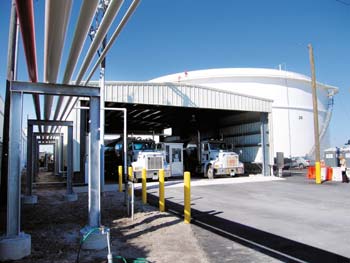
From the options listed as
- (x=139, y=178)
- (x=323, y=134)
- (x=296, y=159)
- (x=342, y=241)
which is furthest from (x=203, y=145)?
(x=323, y=134)

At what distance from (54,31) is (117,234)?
4.47 metres

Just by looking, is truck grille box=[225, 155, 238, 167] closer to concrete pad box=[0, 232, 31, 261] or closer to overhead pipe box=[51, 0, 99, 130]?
overhead pipe box=[51, 0, 99, 130]

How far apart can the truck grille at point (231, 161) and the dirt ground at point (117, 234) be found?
13839mm

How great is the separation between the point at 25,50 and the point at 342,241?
7.07 m

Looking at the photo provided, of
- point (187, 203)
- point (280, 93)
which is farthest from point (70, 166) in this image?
point (280, 93)

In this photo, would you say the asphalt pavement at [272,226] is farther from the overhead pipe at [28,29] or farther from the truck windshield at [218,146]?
the truck windshield at [218,146]

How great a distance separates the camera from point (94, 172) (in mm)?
6707

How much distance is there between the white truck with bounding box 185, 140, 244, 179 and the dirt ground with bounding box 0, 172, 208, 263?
13545 millimetres

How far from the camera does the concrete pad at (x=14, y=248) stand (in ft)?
18.6

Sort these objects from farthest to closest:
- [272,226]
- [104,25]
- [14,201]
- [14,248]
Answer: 1. [272,226]
2. [14,201]
3. [14,248]
4. [104,25]

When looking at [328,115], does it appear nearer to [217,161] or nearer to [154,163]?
[217,161]

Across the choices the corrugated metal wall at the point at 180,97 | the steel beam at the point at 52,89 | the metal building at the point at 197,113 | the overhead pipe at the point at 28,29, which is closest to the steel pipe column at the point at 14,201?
the steel beam at the point at 52,89

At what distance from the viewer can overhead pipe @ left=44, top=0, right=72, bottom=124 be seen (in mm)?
4289

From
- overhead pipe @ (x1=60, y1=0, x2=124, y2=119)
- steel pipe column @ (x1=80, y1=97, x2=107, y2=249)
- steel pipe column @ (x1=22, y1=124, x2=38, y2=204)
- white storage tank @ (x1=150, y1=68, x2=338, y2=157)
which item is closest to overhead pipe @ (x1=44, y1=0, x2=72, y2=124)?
overhead pipe @ (x1=60, y1=0, x2=124, y2=119)
